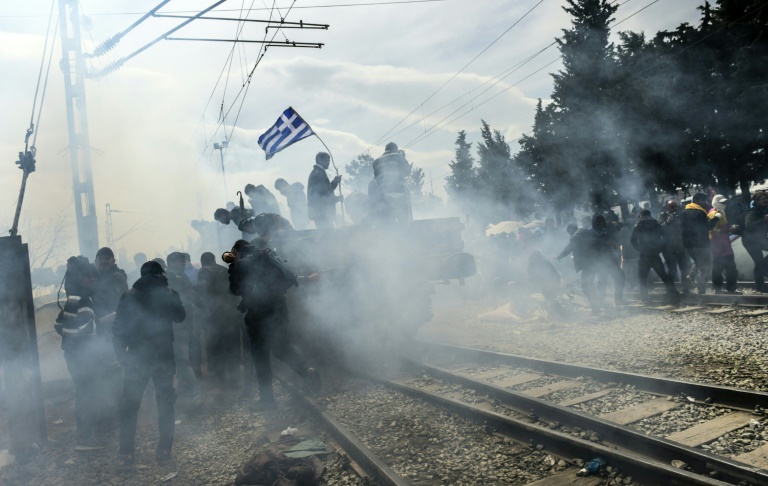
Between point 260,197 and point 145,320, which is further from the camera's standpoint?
point 260,197

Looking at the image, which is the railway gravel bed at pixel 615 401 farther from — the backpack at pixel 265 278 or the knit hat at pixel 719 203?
the knit hat at pixel 719 203

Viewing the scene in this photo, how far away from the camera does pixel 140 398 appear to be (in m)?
5.60

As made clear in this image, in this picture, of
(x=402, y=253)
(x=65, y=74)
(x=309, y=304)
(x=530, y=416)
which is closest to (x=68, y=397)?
(x=309, y=304)

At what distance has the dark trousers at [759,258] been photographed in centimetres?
973

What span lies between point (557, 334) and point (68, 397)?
305 inches

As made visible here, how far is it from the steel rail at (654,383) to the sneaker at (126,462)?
4.58 m

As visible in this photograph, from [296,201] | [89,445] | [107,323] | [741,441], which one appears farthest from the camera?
[296,201]

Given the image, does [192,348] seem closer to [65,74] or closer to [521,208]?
[65,74]

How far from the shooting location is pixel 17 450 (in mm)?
5605

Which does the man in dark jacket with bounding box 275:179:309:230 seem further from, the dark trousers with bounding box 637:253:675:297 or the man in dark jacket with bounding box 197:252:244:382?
the dark trousers with bounding box 637:253:675:297

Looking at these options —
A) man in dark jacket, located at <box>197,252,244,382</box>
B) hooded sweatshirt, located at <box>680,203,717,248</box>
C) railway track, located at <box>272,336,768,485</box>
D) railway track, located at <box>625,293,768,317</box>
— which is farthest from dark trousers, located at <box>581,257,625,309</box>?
man in dark jacket, located at <box>197,252,244,382</box>

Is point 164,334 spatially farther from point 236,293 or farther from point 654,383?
point 654,383

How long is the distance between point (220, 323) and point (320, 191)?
3.08 metres

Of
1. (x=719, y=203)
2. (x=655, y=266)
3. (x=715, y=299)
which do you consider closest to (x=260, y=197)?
(x=655, y=266)
